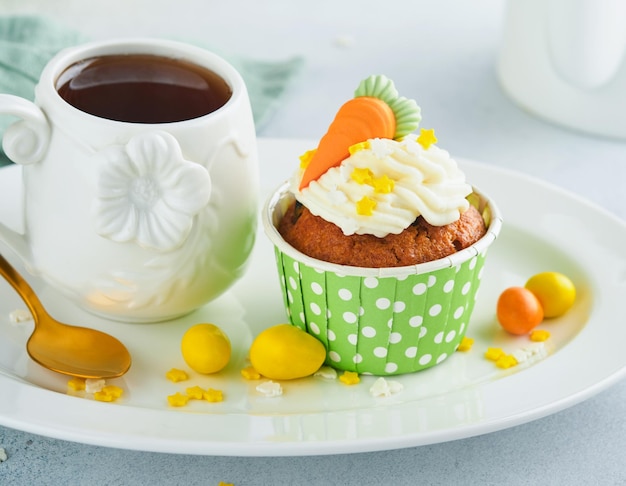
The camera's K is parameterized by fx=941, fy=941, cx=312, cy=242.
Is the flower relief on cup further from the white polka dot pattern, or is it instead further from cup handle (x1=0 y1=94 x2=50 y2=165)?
cup handle (x1=0 y1=94 x2=50 y2=165)

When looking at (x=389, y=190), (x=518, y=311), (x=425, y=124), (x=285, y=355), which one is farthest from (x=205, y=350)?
(x=425, y=124)

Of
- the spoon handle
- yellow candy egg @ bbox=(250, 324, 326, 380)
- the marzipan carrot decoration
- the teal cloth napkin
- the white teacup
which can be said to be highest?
the marzipan carrot decoration

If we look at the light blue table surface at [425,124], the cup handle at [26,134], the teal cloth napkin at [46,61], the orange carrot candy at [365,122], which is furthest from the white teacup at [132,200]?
the teal cloth napkin at [46,61]

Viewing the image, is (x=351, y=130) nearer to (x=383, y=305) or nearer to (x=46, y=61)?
(x=383, y=305)

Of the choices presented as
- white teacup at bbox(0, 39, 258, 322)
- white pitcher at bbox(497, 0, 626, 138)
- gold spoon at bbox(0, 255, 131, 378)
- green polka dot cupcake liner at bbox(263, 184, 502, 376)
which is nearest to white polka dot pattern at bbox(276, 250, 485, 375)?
green polka dot cupcake liner at bbox(263, 184, 502, 376)

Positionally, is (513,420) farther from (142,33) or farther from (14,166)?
(142,33)
